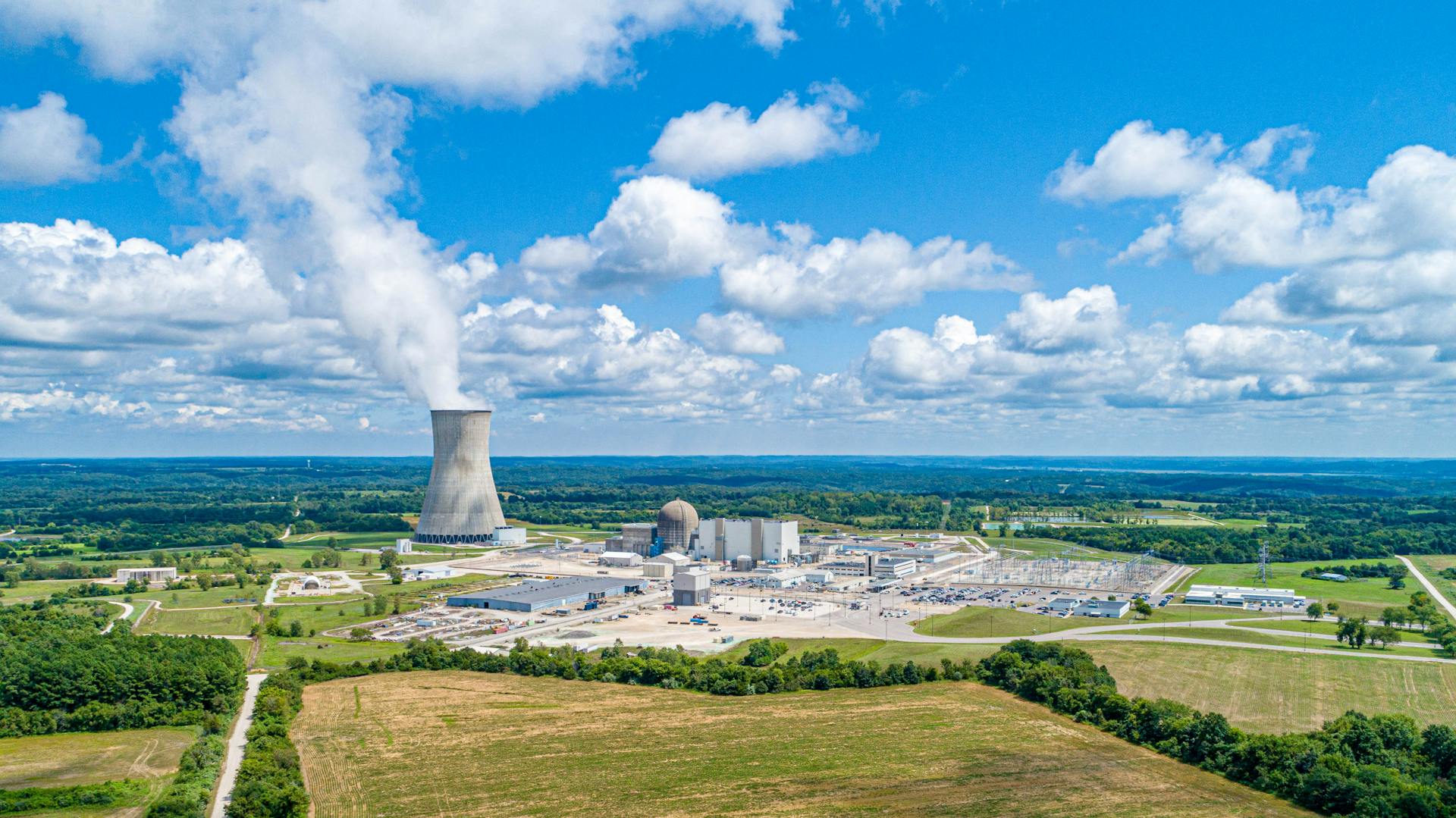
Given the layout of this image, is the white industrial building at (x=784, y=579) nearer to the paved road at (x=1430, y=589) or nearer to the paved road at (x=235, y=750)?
the paved road at (x=235, y=750)

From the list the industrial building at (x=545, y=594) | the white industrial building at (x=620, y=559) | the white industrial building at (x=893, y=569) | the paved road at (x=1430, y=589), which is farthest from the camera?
the white industrial building at (x=620, y=559)

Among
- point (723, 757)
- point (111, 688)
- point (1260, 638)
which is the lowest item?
point (723, 757)

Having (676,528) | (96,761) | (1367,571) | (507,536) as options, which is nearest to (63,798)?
(96,761)

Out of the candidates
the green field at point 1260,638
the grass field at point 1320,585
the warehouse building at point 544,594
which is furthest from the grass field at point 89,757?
the grass field at point 1320,585

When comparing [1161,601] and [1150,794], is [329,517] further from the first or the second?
[1150,794]

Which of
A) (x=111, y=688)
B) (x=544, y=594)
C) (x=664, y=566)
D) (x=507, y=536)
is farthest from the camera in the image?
(x=507, y=536)

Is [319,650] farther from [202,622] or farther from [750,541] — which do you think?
[750,541]

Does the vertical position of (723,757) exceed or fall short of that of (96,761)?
it falls short
